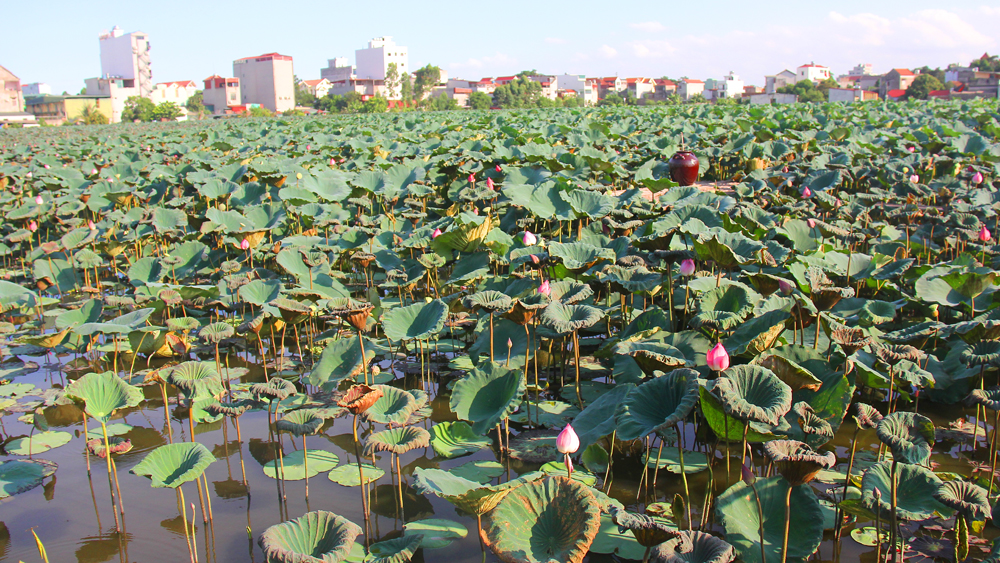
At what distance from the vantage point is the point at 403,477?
9.17 feet

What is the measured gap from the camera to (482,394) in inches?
110

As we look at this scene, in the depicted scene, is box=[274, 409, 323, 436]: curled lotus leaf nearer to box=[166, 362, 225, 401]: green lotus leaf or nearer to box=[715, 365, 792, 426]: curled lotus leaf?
box=[166, 362, 225, 401]: green lotus leaf

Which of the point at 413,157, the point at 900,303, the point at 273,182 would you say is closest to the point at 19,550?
the point at 900,303

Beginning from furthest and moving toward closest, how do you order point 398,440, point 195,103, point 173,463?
point 195,103, point 398,440, point 173,463

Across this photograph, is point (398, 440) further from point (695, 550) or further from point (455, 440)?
point (695, 550)

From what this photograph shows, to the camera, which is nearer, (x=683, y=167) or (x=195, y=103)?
(x=683, y=167)

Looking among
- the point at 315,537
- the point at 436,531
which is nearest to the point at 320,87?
the point at 436,531

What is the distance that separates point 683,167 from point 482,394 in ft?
16.4

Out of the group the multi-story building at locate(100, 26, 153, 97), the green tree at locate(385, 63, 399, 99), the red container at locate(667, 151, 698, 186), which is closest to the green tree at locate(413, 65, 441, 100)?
the green tree at locate(385, 63, 399, 99)

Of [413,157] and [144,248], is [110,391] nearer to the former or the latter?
[144,248]

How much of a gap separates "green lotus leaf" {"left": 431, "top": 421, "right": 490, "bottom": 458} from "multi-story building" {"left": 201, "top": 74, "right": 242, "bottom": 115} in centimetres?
Answer: 9458

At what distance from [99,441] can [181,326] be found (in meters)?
1.19

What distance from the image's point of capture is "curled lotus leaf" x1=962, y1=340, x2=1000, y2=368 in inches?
94.0

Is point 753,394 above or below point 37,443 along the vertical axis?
above
